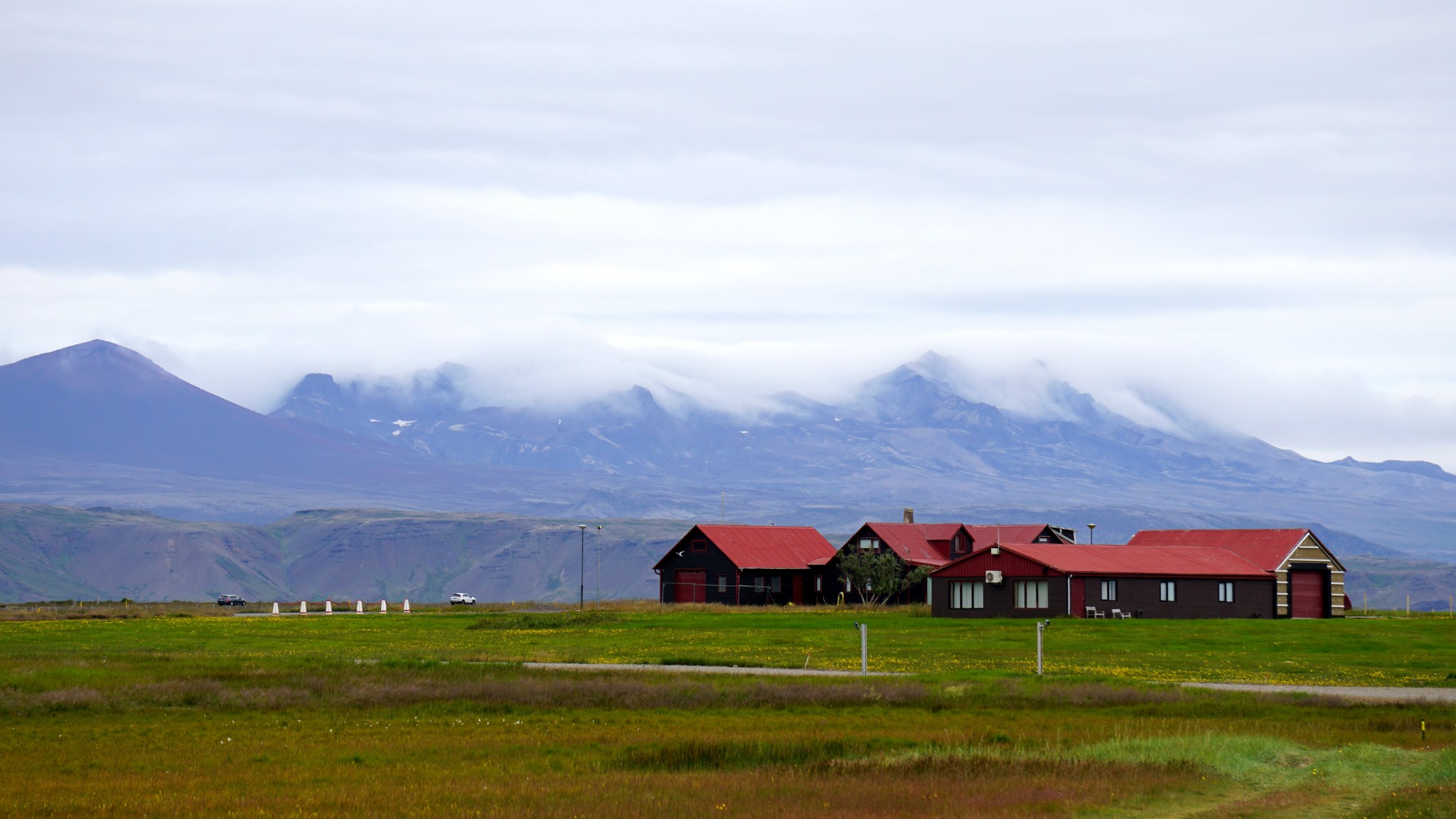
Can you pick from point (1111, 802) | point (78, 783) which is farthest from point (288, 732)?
point (1111, 802)

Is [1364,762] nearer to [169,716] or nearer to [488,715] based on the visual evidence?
[488,715]

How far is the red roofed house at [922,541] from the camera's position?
113 meters

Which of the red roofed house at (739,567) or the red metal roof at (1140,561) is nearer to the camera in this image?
the red metal roof at (1140,561)

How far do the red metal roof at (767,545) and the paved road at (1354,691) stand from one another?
74.1m

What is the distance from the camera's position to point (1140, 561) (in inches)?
3531

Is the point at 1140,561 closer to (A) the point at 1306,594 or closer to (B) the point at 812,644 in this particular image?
(A) the point at 1306,594

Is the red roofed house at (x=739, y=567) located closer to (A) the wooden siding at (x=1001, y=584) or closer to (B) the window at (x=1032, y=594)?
(A) the wooden siding at (x=1001, y=584)

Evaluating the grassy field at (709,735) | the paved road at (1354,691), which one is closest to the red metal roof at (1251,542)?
the grassy field at (709,735)

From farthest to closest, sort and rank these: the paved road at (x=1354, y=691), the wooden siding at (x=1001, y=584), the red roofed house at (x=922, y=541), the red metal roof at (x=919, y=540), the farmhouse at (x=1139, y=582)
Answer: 1. the red metal roof at (x=919, y=540)
2. the red roofed house at (x=922, y=541)
3. the farmhouse at (x=1139, y=582)
4. the wooden siding at (x=1001, y=584)
5. the paved road at (x=1354, y=691)

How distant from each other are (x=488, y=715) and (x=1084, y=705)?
14.4m

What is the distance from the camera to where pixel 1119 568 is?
87.6 meters

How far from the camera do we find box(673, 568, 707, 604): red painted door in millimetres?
120312

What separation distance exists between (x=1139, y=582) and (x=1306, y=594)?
535 inches

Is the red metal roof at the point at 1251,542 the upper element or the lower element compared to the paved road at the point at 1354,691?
upper
